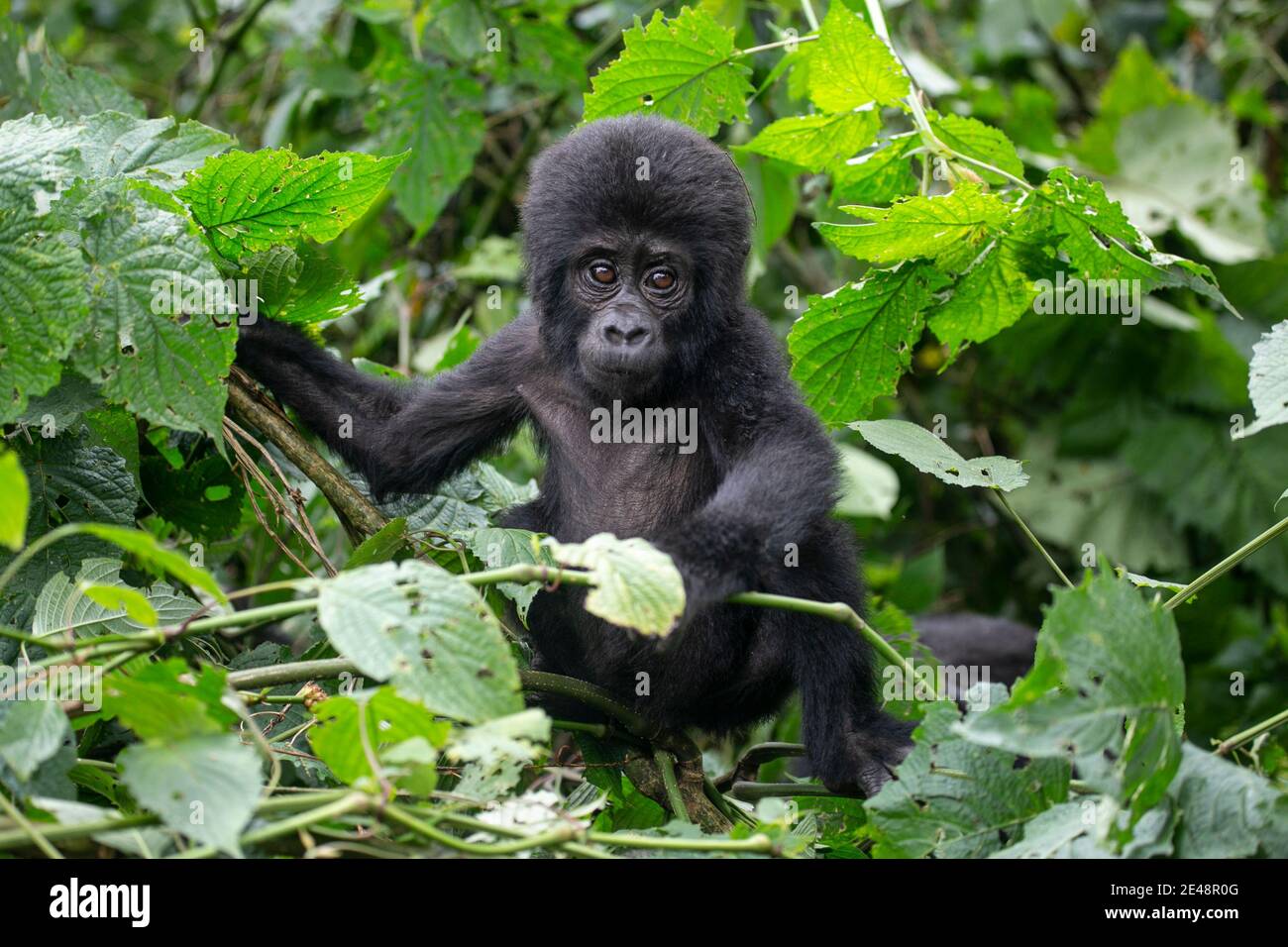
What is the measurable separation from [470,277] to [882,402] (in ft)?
6.07

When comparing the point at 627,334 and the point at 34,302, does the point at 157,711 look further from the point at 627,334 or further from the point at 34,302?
the point at 627,334

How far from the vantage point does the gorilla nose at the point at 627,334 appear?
9.98ft

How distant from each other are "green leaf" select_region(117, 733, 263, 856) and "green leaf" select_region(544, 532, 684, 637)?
52 cm

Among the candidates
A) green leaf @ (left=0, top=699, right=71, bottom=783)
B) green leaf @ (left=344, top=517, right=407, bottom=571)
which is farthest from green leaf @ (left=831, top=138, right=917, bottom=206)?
green leaf @ (left=0, top=699, right=71, bottom=783)

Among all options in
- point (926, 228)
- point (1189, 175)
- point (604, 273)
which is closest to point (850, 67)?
point (926, 228)

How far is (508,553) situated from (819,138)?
4.22ft

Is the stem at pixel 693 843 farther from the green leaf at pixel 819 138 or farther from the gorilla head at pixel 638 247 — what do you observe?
the green leaf at pixel 819 138

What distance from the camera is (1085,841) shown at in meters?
1.96

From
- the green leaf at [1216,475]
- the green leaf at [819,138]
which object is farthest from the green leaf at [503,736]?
the green leaf at [1216,475]

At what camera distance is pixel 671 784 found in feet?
8.95

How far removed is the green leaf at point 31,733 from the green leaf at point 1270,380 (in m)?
1.88

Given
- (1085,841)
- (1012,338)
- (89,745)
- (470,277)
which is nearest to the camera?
(1085,841)
